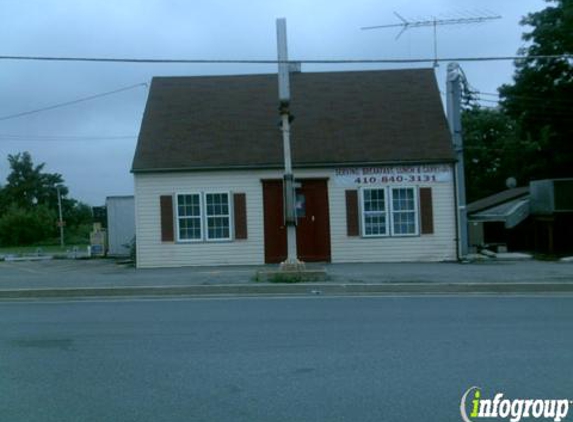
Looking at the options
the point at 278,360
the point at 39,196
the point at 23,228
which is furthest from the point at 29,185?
the point at 278,360

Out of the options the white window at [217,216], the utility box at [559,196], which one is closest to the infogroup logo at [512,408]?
the white window at [217,216]

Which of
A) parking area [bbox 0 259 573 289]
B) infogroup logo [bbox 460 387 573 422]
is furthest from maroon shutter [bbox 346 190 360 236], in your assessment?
infogroup logo [bbox 460 387 573 422]

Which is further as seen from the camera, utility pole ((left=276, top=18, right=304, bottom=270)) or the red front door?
the red front door

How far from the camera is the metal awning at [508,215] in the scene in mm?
26828

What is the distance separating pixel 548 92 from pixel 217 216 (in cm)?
2369

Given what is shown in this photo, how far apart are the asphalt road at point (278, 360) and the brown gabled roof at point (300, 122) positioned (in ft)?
34.0

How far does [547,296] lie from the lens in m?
14.1

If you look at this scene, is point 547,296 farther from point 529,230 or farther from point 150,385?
point 529,230

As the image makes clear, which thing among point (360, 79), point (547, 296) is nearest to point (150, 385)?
point (547, 296)

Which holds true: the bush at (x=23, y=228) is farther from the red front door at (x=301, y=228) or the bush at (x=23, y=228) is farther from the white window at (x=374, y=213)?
the white window at (x=374, y=213)

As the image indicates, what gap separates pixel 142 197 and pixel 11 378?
598 inches

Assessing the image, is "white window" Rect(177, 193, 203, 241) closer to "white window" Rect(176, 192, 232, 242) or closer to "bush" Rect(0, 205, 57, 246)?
"white window" Rect(176, 192, 232, 242)

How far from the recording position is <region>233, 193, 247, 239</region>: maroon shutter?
2253 centimetres

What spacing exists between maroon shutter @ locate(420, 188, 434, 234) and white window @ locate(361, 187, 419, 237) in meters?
0.19
